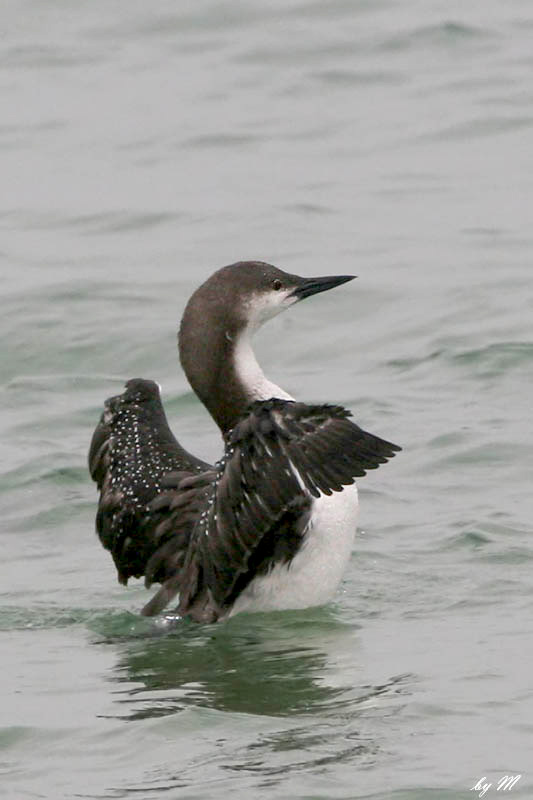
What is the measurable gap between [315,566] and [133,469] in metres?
0.79

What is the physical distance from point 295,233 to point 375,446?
225 inches

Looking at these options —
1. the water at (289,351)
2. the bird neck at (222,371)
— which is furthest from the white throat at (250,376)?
the water at (289,351)

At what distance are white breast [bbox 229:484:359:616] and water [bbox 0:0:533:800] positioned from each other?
99 mm

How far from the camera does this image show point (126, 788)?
547cm

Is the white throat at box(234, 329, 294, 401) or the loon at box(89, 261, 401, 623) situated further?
the white throat at box(234, 329, 294, 401)

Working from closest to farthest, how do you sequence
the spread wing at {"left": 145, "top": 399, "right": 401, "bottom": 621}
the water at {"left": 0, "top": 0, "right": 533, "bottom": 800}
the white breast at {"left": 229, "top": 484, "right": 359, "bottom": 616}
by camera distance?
the water at {"left": 0, "top": 0, "right": 533, "bottom": 800}, the spread wing at {"left": 145, "top": 399, "right": 401, "bottom": 621}, the white breast at {"left": 229, "top": 484, "right": 359, "bottom": 616}

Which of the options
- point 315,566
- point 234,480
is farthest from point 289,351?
point 234,480

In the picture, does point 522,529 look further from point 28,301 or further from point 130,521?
point 28,301

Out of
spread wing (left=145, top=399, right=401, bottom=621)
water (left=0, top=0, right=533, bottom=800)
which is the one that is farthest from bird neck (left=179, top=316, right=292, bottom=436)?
water (left=0, top=0, right=533, bottom=800)

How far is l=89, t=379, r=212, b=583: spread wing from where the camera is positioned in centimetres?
720

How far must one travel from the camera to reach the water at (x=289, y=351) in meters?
5.86

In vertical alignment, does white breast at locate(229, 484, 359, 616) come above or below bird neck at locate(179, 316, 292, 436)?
below

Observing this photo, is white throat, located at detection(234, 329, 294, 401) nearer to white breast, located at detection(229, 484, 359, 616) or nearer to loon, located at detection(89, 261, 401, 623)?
loon, located at detection(89, 261, 401, 623)

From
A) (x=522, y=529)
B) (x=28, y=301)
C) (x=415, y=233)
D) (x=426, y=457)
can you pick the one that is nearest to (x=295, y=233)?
(x=415, y=233)
